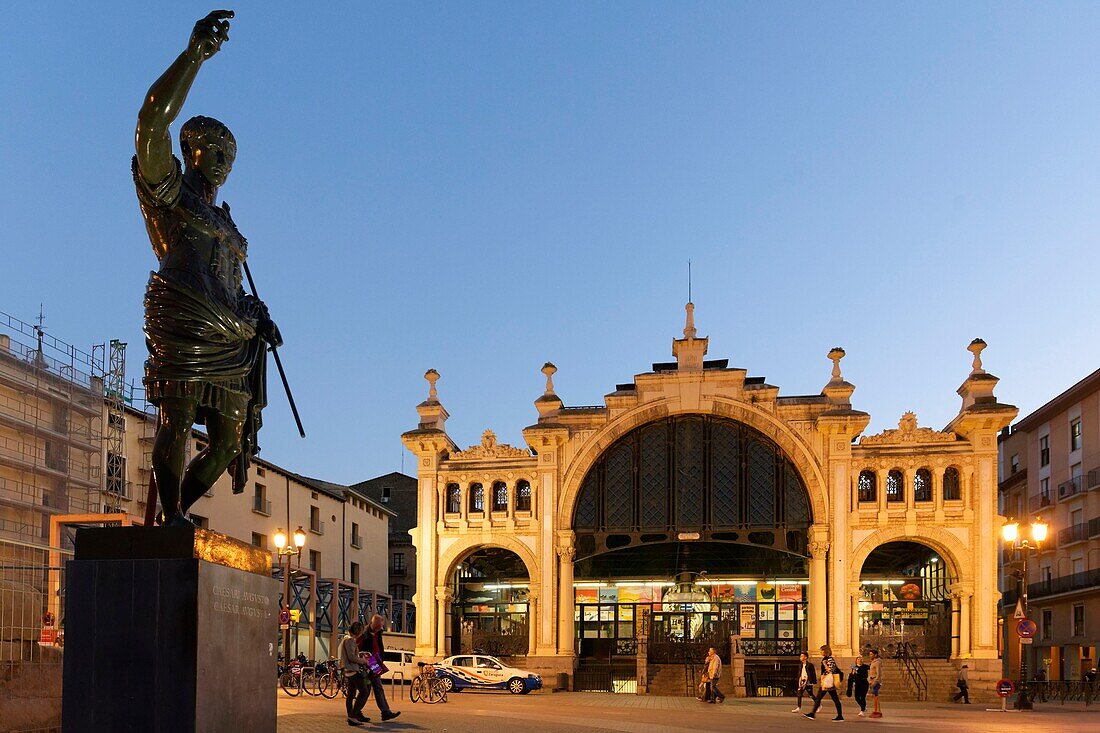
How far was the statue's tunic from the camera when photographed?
793 cm

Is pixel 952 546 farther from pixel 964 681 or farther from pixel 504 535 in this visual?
pixel 504 535

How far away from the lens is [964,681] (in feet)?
115

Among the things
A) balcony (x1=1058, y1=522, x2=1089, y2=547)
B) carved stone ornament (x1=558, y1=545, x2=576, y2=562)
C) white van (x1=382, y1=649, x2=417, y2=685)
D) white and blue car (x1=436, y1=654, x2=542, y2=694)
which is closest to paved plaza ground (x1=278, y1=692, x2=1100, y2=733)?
white and blue car (x1=436, y1=654, x2=542, y2=694)

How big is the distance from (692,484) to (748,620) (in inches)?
290

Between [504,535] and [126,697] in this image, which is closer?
[126,697]

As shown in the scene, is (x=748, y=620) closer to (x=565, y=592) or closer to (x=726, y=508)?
(x=726, y=508)

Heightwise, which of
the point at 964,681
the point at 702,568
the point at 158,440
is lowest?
the point at 964,681

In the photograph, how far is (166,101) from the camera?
7.56 metres

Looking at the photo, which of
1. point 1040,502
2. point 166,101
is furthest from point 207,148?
point 1040,502

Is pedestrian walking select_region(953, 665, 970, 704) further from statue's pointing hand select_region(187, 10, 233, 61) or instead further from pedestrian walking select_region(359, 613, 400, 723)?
statue's pointing hand select_region(187, 10, 233, 61)

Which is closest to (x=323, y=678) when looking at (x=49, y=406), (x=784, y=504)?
(x=49, y=406)

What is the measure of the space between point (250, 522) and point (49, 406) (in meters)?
13.9

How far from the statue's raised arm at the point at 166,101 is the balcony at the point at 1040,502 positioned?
54.1 metres

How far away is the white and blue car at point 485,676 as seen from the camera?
115 feet
